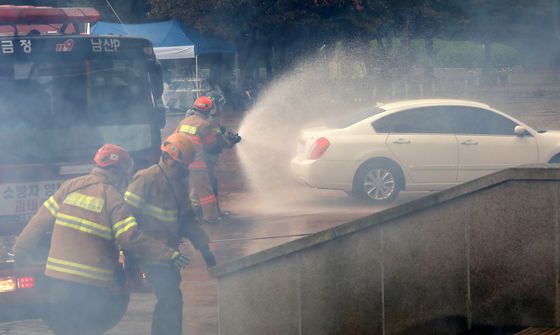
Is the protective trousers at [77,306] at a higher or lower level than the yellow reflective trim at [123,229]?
lower

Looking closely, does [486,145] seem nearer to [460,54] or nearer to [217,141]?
[217,141]

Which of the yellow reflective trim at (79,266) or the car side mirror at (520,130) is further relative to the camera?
the car side mirror at (520,130)

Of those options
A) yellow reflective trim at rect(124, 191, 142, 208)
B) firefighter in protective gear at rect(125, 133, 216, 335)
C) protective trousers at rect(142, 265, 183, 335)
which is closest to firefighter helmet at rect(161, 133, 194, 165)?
firefighter in protective gear at rect(125, 133, 216, 335)

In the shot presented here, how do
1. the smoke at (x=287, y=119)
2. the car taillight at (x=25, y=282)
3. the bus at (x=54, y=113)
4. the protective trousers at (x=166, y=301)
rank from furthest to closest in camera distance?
the smoke at (x=287, y=119), the bus at (x=54, y=113), the car taillight at (x=25, y=282), the protective trousers at (x=166, y=301)

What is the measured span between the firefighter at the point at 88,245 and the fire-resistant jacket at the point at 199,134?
6.24 metres

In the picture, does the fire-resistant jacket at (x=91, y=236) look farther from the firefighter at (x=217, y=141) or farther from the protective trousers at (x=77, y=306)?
the firefighter at (x=217, y=141)

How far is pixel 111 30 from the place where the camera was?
36406 mm

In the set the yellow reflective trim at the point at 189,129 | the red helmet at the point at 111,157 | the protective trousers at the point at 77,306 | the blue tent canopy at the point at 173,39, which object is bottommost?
the protective trousers at the point at 77,306

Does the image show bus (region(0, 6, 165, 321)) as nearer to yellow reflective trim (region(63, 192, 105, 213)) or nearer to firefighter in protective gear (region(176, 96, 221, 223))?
yellow reflective trim (region(63, 192, 105, 213))

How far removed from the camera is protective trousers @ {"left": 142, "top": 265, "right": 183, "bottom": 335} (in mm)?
7422

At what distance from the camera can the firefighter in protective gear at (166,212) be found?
7441mm

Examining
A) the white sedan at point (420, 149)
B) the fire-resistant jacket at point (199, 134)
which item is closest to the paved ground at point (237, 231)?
the white sedan at point (420, 149)

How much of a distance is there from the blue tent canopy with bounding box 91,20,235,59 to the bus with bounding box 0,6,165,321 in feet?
90.2

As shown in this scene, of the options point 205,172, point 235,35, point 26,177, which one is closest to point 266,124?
point 235,35
